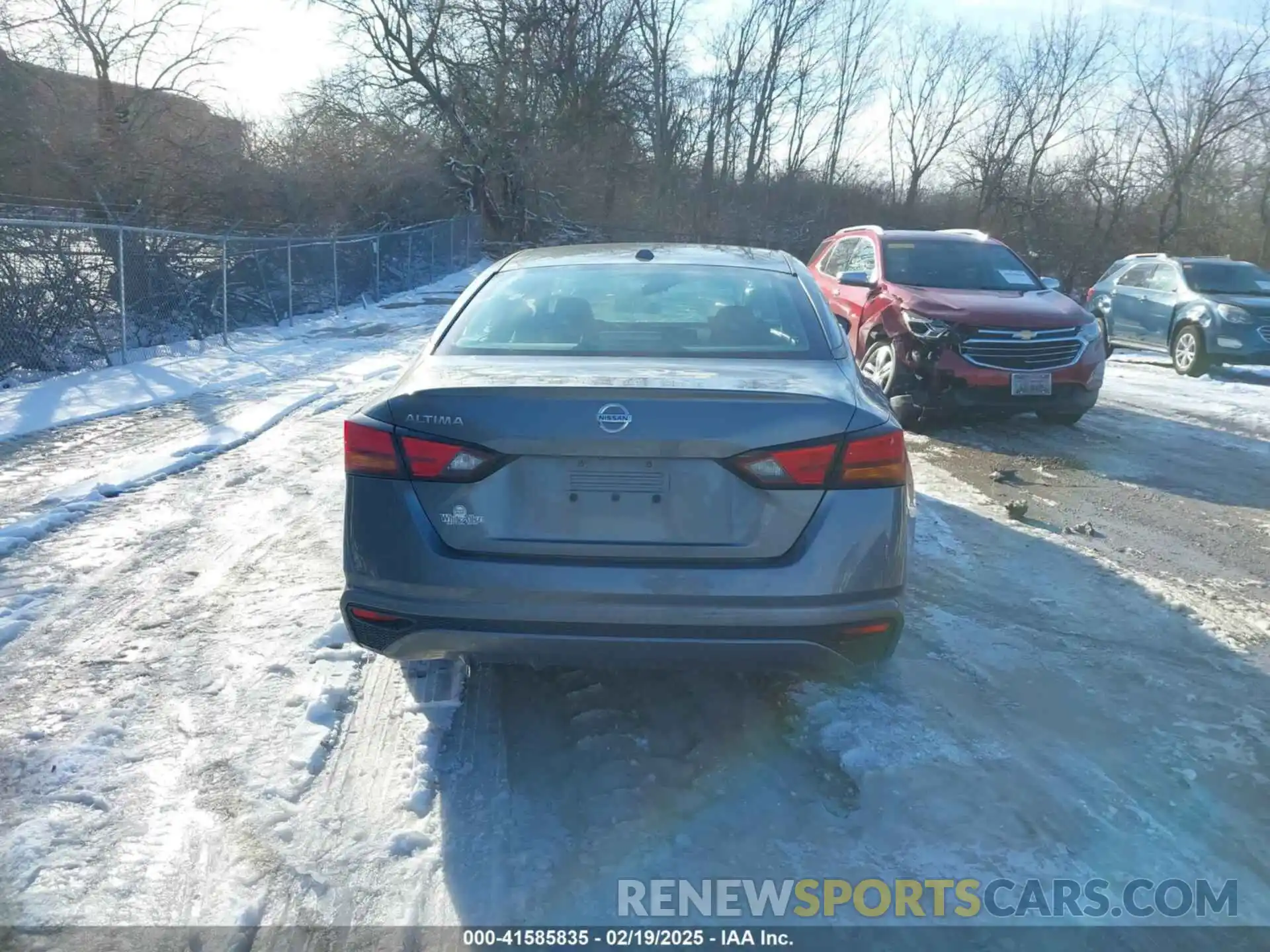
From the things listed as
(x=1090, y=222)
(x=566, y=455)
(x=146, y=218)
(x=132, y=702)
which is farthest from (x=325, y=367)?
(x=1090, y=222)

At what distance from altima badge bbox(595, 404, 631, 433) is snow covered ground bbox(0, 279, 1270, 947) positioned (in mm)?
1111

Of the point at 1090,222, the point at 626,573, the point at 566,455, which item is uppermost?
the point at 1090,222

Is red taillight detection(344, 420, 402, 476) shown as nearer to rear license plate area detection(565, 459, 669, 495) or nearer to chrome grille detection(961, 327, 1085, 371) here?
rear license plate area detection(565, 459, 669, 495)

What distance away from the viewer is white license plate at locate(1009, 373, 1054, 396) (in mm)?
8125

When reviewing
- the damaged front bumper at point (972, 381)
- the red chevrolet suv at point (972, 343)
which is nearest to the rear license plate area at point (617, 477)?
the red chevrolet suv at point (972, 343)

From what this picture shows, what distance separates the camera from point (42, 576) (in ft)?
15.5

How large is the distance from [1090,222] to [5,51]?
112ft

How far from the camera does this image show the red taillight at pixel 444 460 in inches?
116

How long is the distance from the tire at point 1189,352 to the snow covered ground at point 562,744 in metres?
9.23

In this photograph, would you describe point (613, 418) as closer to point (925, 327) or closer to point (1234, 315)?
point (925, 327)

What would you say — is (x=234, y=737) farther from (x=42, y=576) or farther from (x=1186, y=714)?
(x=1186, y=714)

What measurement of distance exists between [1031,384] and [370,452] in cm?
655

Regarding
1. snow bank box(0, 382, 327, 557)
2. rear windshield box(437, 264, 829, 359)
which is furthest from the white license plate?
snow bank box(0, 382, 327, 557)

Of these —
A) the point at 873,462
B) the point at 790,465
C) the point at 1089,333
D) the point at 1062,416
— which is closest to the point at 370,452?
the point at 790,465
